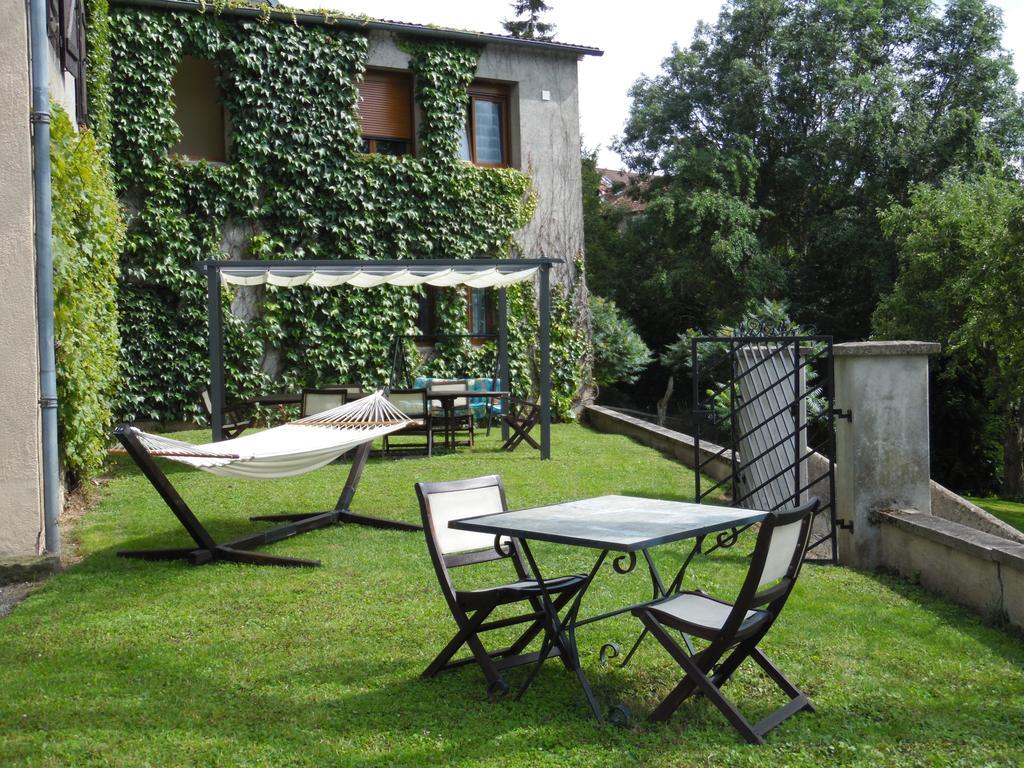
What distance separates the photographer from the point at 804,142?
21875 millimetres

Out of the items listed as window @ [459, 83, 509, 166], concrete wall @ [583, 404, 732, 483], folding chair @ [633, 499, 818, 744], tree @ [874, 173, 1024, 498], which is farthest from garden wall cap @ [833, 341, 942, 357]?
window @ [459, 83, 509, 166]

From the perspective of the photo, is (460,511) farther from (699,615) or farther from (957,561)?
(957,561)

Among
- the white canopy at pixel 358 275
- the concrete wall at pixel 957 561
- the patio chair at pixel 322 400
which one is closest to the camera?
the concrete wall at pixel 957 561

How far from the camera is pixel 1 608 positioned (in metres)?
4.76

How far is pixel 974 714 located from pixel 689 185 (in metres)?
19.5

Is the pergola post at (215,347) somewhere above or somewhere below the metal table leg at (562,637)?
above

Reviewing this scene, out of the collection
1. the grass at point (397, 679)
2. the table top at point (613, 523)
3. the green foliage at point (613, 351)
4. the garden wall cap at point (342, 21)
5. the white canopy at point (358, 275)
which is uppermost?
the garden wall cap at point (342, 21)

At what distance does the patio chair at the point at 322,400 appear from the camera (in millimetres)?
8797

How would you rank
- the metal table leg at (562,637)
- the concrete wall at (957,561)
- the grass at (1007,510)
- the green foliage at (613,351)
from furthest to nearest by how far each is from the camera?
1. the green foliage at (613,351)
2. the grass at (1007,510)
3. the concrete wall at (957,561)
4. the metal table leg at (562,637)

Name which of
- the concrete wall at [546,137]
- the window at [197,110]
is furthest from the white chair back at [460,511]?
the window at [197,110]

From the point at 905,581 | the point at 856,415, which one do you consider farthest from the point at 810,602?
the point at 856,415

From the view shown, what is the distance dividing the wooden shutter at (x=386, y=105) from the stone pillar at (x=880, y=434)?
952cm

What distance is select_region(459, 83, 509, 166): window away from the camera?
14.4 meters

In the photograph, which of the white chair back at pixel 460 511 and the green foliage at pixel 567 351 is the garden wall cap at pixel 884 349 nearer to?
the white chair back at pixel 460 511
